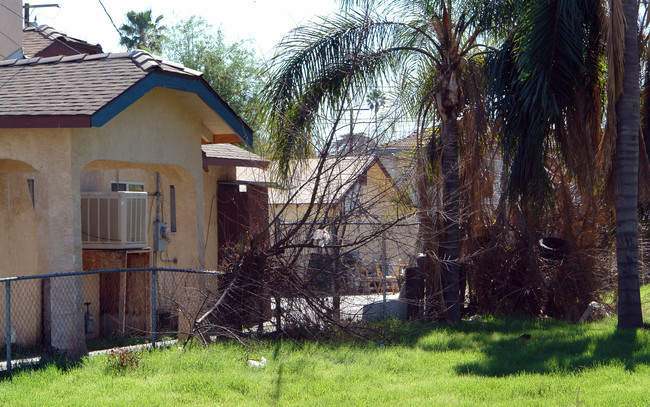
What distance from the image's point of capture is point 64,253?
8.36 meters

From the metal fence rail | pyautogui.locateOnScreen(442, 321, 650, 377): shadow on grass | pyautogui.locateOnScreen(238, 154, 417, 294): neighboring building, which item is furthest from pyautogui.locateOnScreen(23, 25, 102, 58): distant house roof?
pyautogui.locateOnScreen(442, 321, 650, 377): shadow on grass

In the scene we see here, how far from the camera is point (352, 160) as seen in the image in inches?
375

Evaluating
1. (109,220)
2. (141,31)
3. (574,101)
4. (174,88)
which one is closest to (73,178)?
(174,88)

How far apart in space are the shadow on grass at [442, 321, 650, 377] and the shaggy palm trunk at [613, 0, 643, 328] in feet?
1.81

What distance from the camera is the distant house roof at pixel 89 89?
808 cm

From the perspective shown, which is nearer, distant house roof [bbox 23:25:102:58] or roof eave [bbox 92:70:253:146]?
roof eave [bbox 92:70:253:146]

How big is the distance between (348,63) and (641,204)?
586 cm

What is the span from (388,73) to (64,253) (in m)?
6.39

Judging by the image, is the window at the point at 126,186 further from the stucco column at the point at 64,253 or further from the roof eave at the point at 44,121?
the roof eave at the point at 44,121

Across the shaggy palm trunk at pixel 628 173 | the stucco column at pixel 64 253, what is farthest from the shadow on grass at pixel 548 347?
the stucco column at pixel 64 253

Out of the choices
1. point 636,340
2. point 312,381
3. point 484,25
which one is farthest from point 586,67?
point 312,381

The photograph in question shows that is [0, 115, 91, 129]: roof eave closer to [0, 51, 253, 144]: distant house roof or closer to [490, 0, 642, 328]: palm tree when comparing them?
[0, 51, 253, 144]: distant house roof

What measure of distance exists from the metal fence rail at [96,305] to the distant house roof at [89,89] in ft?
6.13

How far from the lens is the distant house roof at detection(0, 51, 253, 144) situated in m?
8.08
